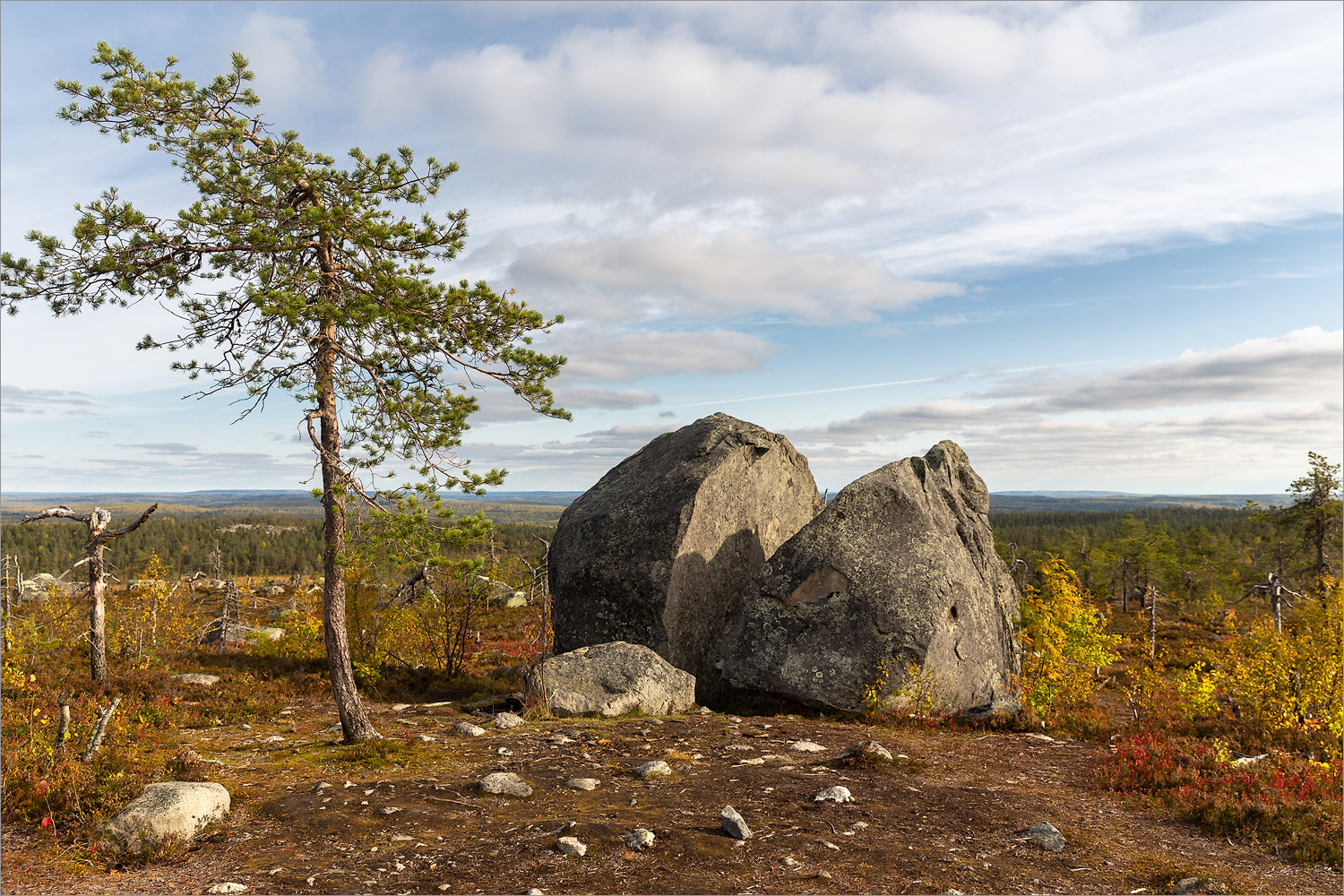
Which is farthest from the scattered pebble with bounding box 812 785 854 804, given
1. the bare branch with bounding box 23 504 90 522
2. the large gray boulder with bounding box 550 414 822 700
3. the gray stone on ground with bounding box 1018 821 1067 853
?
the bare branch with bounding box 23 504 90 522

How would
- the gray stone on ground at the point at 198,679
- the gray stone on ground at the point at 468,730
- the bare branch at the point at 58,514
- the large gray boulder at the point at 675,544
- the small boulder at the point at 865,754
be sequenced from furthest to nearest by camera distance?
the large gray boulder at the point at 675,544
the gray stone on ground at the point at 198,679
the bare branch at the point at 58,514
the gray stone on ground at the point at 468,730
the small boulder at the point at 865,754

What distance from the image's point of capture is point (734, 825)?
28.8 ft

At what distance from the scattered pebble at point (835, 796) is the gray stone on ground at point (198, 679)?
16263 mm

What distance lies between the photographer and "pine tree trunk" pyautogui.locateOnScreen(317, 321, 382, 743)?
1277cm

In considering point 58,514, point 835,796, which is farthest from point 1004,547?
point 58,514

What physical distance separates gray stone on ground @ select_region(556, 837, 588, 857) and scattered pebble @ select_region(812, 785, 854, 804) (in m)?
3.56

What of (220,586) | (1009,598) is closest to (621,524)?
(1009,598)

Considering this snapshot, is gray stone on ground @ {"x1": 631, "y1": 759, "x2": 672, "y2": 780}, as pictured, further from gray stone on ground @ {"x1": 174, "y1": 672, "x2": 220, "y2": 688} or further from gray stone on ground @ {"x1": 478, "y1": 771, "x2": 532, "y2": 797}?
gray stone on ground @ {"x1": 174, "y1": 672, "x2": 220, "y2": 688}

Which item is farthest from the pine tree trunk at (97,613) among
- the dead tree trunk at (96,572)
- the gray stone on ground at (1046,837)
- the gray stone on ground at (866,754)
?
the gray stone on ground at (1046,837)

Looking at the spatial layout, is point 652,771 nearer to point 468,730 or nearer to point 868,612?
point 468,730

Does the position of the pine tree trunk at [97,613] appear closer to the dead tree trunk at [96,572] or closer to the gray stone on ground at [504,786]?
the dead tree trunk at [96,572]

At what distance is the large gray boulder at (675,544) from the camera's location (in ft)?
62.3

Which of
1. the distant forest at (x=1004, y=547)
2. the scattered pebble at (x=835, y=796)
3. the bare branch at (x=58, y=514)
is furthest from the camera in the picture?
the distant forest at (x=1004, y=547)

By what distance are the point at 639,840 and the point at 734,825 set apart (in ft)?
3.89
